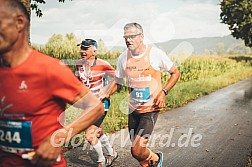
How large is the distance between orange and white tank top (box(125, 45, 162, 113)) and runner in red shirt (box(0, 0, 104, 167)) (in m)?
2.29

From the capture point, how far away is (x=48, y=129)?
6.63 ft

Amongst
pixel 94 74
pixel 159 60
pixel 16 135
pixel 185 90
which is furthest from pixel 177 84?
pixel 16 135

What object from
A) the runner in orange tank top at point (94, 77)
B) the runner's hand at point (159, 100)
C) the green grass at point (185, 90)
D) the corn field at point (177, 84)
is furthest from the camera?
the corn field at point (177, 84)

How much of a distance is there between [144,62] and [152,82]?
283 mm

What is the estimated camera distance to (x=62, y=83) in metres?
1.93

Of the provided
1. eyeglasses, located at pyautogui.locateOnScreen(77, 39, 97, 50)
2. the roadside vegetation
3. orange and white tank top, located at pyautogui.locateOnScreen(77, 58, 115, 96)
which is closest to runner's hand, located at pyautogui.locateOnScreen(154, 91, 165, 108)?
orange and white tank top, located at pyautogui.locateOnScreen(77, 58, 115, 96)

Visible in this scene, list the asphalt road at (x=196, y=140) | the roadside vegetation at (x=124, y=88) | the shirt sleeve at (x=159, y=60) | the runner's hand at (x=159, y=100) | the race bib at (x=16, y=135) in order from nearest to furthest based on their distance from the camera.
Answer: the race bib at (x=16, y=135)
the runner's hand at (x=159, y=100)
the shirt sleeve at (x=159, y=60)
the asphalt road at (x=196, y=140)
the roadside vegetation at (x=124, y=88)

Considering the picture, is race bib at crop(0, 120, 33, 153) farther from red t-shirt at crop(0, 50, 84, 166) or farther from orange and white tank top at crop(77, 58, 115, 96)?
orange and white tank top at crop(77, 58, 115, 96)

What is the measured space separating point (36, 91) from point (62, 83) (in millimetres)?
158

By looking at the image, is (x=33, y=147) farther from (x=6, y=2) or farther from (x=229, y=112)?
(x=229, y=112)

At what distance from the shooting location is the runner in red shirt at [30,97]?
6.21 ft

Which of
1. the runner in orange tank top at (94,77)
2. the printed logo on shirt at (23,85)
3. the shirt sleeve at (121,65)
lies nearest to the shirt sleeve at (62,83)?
the printed logo on shirt at (23,85)

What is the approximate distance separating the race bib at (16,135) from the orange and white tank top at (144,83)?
2.44m

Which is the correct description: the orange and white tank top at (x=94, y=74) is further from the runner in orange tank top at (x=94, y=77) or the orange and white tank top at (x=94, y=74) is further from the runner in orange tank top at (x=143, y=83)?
the runner in orange tank top at (x=143, y=83)
